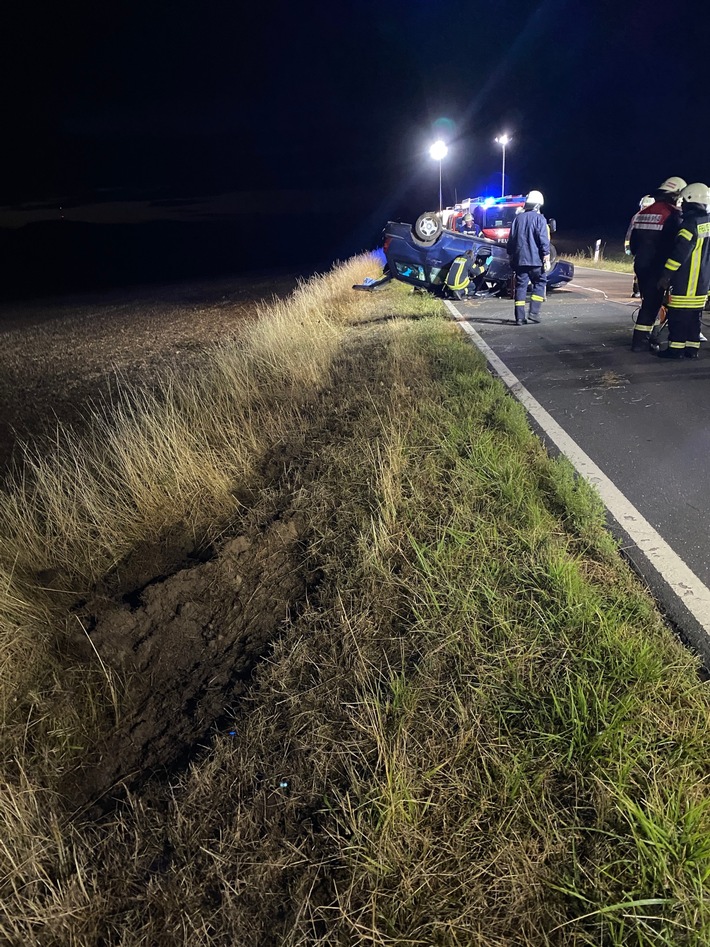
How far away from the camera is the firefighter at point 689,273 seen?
6.04 metres

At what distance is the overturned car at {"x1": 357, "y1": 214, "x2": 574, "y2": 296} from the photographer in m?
10.6

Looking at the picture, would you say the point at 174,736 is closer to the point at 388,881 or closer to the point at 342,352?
the point at 388,881

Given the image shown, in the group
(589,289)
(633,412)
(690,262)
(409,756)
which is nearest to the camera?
(409,756)

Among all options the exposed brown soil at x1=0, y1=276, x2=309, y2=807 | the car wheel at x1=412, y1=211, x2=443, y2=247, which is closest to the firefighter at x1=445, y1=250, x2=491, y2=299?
the car wheel at x1=412, y1=211, x2=443, y2=247

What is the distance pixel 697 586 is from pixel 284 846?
213 cm

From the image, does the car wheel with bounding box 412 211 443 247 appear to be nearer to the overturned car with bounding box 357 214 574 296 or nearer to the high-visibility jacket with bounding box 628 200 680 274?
the overturned car with bounding box 357 214 574 296

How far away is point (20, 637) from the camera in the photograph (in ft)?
8.46

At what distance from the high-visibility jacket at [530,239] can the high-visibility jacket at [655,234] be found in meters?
1.77

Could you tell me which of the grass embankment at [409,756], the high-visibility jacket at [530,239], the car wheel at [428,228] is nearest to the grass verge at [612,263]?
the car wheel at [428,228]

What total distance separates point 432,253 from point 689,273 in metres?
5.50

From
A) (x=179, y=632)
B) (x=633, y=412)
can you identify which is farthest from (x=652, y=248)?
(x=179, y=632)

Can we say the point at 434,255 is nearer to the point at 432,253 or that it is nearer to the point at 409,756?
the point at 432,253

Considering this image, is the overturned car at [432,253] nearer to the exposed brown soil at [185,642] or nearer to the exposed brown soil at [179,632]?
the exposed brown soil at [179,632]

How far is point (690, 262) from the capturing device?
623cm
